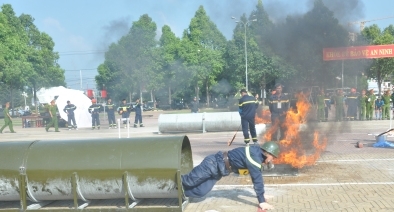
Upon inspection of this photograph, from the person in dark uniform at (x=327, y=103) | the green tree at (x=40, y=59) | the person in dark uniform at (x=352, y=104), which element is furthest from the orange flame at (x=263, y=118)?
the green tree at (x=40, y=59)

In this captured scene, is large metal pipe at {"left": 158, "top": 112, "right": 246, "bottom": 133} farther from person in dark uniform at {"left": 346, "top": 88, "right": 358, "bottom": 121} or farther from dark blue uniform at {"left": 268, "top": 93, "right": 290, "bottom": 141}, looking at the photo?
dark blue uniform at {"left": 268, "top": 93, "right": 290, "bottom": 141}

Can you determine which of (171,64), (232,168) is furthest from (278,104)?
(171,64)

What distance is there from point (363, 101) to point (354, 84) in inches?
38.6

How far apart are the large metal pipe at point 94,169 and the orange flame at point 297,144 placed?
302 cm

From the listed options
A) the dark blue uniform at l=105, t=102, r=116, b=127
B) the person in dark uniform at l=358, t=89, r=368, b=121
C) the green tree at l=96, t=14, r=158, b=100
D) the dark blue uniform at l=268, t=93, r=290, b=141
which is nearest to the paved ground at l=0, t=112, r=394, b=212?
the dark blue uniform at l=268, t=93, r=290, b=141

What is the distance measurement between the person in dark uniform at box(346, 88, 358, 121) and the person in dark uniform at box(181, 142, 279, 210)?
17.2 m

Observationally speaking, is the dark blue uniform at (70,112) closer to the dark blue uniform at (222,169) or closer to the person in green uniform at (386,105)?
the person in green uniform at (386,105)

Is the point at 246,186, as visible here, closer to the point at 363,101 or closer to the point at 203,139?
the point at 203,139

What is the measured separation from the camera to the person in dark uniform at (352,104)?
77.3ft

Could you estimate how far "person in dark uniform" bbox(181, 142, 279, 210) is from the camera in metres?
7.25

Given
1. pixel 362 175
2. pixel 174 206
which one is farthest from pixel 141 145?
pixel 362 175

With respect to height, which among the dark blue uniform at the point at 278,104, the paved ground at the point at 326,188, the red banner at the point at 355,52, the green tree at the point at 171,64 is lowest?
the paved ground at the point at 326,188

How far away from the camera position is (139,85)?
2053 inches

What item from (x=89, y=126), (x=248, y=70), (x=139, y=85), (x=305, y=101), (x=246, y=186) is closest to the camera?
(x=246, y=186)
